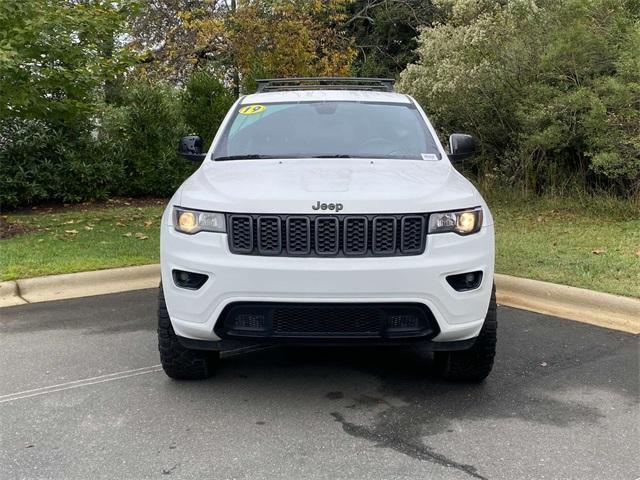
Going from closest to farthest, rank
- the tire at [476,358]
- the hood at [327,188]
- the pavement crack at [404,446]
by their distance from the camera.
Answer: the pavement crack at [404,446] → the hood at [327,188] → the tire at [476,358]

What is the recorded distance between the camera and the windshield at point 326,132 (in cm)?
452

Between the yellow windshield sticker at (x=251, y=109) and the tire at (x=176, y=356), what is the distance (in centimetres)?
172

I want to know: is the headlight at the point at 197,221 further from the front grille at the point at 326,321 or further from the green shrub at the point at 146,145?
the green shrub at the point at 146,145

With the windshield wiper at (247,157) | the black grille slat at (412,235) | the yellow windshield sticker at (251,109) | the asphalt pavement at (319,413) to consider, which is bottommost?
the asphalt pavement at (319,413)

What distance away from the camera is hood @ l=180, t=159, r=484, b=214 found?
341 cm

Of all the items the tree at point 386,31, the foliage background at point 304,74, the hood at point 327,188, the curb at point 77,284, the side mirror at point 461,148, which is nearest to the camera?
the hood at point 327,188

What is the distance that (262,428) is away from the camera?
3420 millimetres

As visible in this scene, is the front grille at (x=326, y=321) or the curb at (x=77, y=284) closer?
the front grille at (x=326, y=321)

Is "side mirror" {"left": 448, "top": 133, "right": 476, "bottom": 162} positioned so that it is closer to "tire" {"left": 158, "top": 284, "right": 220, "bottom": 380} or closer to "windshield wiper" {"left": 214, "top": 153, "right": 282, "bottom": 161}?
"windshield wiper" {"left": 214, "top": 153, "right": 282, "bottom": 161}

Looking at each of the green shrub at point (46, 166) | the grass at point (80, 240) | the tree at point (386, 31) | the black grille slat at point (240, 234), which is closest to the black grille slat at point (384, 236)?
the black grille slat at point (240, 234)

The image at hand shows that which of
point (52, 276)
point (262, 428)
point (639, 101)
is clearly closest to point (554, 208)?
point (639, 101)

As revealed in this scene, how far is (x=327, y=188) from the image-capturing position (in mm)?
3543

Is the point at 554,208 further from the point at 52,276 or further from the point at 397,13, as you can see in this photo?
the point at 397,13

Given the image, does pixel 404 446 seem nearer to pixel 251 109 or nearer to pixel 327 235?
pixel 327 235
